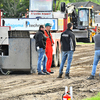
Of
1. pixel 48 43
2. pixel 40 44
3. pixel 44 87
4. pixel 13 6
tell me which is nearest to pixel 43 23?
pixel 48 43

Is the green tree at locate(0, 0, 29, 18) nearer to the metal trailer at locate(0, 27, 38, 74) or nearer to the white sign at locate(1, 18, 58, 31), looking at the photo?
the white sign at locate(1, 18, 58, 31)

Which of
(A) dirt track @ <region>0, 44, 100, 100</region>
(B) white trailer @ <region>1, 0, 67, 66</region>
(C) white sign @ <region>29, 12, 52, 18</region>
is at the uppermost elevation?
(C) white sign @ <region>29, 12, 52, 18</region>

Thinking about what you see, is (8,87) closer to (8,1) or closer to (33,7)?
(33,7)

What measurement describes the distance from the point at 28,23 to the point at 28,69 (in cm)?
357

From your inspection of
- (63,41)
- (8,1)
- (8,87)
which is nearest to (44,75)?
(63,41)

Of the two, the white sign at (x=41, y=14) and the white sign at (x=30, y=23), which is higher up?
the white sign at (x=41, y=14)

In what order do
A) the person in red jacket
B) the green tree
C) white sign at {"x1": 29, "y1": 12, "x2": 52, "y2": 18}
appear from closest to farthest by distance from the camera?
the person in red jacket < white sign at {"x1": 29, "y1": 12, "x2": 52, "y2": 18} < the green tree

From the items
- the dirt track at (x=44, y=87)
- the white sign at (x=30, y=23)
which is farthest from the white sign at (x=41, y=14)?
the dirt track at (x=44, y=87)

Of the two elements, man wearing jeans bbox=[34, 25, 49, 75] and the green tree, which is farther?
the green tree

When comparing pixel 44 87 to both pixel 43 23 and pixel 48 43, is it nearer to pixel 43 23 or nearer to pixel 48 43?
pixel 48 43

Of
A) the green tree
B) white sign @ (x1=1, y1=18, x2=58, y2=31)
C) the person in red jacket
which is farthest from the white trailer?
the green tree

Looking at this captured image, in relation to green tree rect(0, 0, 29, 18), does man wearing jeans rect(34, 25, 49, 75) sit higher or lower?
lower

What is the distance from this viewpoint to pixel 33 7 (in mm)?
21281

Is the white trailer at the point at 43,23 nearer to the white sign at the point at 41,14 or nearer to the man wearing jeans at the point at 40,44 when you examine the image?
the white sign at the point at 41,14
